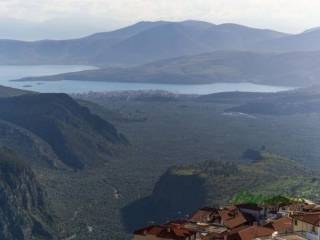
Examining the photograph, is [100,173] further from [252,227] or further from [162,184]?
[252,227]

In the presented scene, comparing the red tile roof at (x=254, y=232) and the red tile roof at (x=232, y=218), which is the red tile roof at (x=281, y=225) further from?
the red tile roof at (x=232, y=218)

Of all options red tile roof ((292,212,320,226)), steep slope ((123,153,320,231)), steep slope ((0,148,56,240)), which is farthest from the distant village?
steep slope ((0,148,56,240))

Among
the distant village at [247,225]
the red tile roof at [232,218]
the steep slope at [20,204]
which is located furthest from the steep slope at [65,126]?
the red tile roof at [232,218]

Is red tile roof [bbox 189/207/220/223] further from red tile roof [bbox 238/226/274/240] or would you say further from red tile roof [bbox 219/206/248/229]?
red tile roof [bbox 238/226/274/240]

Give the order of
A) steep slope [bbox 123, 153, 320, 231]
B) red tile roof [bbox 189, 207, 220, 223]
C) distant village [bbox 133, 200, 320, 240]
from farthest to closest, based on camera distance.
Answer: steep slope [bbox 123, 153, 320, 231] → red tile roof [bbox 189, 207, 220, 223] → distant village [bbox 133, 200, 320, 240]

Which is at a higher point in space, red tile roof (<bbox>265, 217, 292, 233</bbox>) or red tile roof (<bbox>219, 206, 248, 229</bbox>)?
red tile roof (<bbox>265, 217, 292, 233</bbox>)
